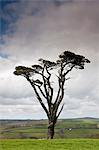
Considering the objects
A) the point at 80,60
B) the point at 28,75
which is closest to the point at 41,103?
the point at 28,75

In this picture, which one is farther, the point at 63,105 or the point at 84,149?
the point at 63,105

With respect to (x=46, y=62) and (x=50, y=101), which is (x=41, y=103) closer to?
(x=50, y=101)

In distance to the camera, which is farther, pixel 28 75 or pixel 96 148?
pixel 28 75

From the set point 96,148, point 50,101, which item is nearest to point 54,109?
point 50,101

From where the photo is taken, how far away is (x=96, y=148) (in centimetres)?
2744

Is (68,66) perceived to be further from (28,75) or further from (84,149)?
(84,149)

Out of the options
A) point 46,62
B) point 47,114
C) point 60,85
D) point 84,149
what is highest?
point 46,62

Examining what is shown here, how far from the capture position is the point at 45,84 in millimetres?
44969

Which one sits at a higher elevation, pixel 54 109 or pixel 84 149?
pixel 54 109

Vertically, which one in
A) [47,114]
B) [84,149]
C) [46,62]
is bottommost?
[84,149]

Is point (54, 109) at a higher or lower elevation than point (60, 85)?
lower

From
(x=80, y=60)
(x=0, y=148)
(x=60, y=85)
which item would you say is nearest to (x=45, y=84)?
(x=60, y=85)

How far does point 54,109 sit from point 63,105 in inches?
59.0

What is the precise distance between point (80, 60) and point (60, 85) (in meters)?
4.68
